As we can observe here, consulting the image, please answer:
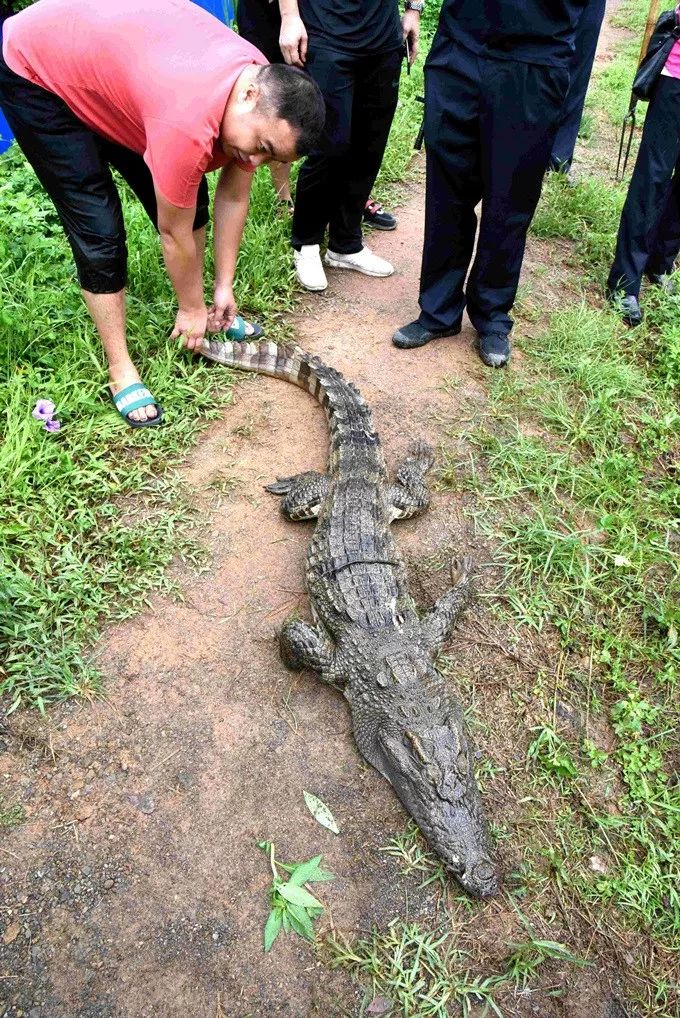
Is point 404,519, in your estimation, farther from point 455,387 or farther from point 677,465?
point 677,465

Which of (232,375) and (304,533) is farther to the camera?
(232,375)

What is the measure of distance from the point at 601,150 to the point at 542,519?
20.3ft

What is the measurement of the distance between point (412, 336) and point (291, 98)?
1.80 m

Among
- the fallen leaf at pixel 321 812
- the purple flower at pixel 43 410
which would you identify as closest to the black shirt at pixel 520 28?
the purple flower at pixel 43 410

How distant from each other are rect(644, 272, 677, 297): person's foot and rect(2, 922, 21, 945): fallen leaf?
5335 millimetres

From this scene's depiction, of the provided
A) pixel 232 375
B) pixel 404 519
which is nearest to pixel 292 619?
pixel 404 519

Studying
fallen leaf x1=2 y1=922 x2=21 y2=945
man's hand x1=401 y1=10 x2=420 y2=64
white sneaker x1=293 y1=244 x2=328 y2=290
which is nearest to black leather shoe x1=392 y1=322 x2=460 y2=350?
white sneaker x1=293 y1=244 x2=328 y2=290

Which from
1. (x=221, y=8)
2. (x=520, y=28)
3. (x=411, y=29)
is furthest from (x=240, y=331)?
(x=221, y=8)

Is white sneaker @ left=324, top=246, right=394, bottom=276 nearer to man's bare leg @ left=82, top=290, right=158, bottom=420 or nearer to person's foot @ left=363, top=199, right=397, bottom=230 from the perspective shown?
person's foot @ left=363, top=199, right=397, bottom=230

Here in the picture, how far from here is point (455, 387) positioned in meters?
4.09

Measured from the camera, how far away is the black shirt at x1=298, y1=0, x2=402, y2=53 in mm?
3828

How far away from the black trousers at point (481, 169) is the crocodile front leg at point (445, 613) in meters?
2.00

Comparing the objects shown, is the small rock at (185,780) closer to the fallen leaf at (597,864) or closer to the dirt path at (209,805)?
the dirt path at (209,805)

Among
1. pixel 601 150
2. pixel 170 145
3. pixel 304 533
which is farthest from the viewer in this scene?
pixel 601 150
